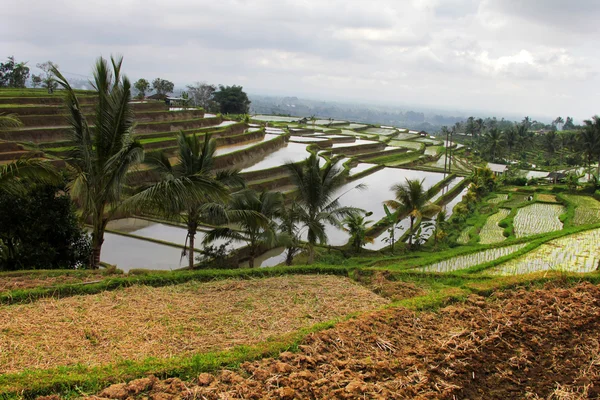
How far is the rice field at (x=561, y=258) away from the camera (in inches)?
393

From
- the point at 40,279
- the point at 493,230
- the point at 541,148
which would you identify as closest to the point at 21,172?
the point at 40,279

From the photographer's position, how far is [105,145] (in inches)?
300

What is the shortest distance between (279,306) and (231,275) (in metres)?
1.46

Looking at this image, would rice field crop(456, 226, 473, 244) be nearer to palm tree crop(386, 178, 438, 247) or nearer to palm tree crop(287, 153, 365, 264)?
palm tree crop(386, 178, 438, 247)

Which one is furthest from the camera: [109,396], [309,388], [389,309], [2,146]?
[2,146]

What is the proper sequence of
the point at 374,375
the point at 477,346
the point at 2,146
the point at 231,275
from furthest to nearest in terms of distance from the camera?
the point at 2,146 < the point at 231,275 < the point at 477,346 < the point at 374,375

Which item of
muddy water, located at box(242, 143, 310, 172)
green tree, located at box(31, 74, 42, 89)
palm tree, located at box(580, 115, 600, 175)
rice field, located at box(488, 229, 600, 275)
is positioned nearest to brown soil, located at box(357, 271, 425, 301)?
rice field, located at box(488, 229, 600, 275)

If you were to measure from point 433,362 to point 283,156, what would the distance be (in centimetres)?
2105

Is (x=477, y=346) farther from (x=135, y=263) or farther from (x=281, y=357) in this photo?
(x=135, y=263)

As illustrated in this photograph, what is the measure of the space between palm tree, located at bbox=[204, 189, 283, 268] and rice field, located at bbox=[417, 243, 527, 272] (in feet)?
11.4

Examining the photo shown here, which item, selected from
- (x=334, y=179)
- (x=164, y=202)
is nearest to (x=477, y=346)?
(x=164, y=202)

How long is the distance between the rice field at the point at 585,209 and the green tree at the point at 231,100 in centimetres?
3546

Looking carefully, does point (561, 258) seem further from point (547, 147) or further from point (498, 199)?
point (547, 147)

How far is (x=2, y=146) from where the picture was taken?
14.8 m
